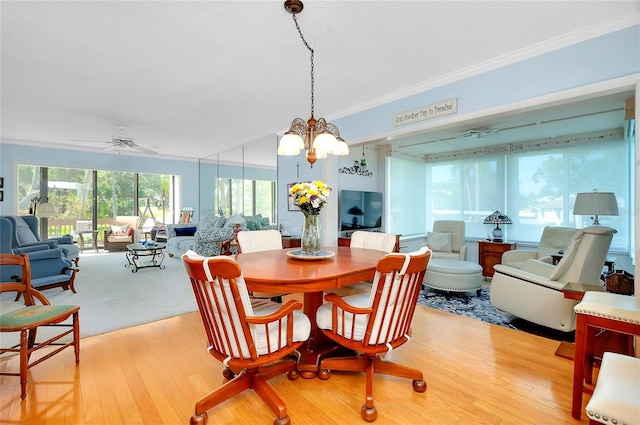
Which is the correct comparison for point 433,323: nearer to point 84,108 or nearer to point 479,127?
point 479,127

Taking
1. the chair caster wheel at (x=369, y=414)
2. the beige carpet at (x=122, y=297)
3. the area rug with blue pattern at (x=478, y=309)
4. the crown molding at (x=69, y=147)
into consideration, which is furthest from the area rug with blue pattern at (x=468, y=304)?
the crown molding at (x=69, y=147)

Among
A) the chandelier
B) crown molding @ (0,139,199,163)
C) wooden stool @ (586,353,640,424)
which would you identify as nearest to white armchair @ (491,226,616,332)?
wooden stool @ (586,353,640,424)

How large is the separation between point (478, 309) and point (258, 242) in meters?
2.57

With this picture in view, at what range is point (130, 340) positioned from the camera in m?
2.44

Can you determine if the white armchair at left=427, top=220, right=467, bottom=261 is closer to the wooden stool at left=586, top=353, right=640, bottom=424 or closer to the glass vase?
the glass vase

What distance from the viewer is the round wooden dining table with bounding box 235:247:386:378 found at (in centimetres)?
154

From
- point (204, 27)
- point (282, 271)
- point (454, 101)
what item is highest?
point (204, 27)

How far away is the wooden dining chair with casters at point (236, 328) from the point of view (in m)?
1.33

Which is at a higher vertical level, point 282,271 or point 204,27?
point 204,27

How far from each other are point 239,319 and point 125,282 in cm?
386

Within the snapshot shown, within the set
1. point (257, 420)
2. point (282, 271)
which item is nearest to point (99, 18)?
point (282, 271)

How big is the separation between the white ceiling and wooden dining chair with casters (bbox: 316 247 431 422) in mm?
1683

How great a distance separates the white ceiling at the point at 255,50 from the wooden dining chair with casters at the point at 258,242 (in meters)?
1.60

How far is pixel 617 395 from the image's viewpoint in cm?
99
